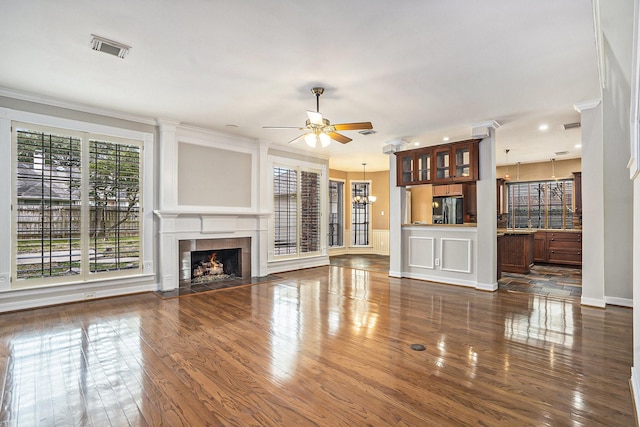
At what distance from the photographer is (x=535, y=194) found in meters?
9.00

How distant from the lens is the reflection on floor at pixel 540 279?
5.34 metres

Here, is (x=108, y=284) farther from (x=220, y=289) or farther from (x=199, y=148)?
(x=199, y=148)

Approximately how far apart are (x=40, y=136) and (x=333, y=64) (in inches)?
161

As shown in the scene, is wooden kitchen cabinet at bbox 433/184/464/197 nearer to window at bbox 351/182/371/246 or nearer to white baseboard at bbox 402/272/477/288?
window at bbox 351/182/371/246

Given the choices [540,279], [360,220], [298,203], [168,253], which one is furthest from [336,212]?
[168,253]

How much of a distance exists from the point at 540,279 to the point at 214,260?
21.6ft

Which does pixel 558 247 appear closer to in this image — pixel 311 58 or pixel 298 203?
pixel 298 203

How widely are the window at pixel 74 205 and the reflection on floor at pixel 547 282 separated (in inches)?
253

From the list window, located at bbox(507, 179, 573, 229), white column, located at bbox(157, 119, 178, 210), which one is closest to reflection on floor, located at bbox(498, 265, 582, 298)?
window, located at bbox(507, 179, 573, 229)

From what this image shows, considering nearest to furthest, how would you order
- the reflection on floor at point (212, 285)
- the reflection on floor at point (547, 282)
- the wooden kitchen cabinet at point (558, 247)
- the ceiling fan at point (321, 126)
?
the ceiling fan at point (321, 126)
the reflection on floor at point (212, 285)
the reflection on floor at point (547, 282)
the wooden kitchen cabinet at point (558, 247)

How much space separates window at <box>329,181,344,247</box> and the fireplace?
457 cm

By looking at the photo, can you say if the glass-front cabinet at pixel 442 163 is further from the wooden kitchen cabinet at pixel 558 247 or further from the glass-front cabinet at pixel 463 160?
the wooden kitchen cabinet at pixel 558 247

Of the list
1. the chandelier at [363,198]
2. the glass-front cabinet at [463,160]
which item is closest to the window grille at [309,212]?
the chandelier at [363,198]

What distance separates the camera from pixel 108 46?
9.80 feet
